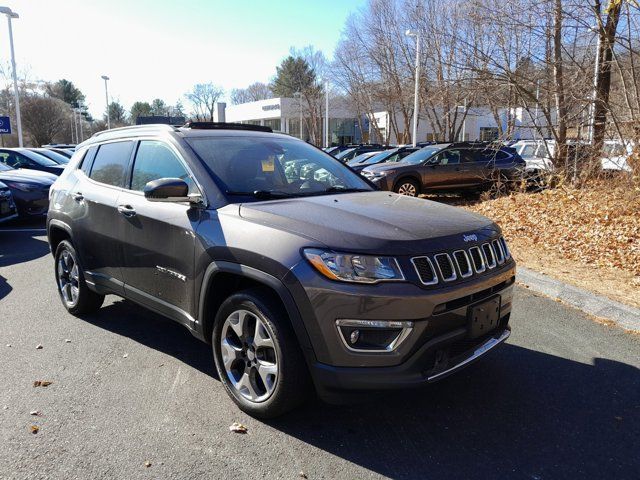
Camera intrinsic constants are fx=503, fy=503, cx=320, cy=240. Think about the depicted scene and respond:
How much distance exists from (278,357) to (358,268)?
0.71 metres

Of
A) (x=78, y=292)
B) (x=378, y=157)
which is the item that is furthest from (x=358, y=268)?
(x=378, y=157)

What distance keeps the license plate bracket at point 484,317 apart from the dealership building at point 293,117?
47.8m

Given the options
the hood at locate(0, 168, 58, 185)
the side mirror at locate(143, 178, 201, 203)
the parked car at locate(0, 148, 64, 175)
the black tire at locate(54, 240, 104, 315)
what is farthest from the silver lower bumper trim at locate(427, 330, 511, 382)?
the parked car at locate(0, 148, 64, 175)

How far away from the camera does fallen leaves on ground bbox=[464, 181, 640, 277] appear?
702 cm

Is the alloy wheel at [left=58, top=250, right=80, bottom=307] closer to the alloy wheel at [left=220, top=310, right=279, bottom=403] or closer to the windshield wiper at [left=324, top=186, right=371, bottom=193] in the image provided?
the alloy wheel at [left=220, top=310, right=279, bottom=403]

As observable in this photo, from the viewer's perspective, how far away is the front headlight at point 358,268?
104 inches

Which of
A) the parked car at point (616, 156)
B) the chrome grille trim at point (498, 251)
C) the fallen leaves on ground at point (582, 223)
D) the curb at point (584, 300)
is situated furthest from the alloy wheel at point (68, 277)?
the parked car at point (616, 156)

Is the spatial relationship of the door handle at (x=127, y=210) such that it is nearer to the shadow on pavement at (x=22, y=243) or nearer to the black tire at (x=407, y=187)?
the shadow on pavement at (x=22, y=243)

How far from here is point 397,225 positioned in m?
2.96

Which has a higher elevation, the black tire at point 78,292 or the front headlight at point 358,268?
the front headlight at point 358,268

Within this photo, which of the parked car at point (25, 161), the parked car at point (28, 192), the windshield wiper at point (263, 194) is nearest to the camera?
the windshield wiper at point (263, 194)

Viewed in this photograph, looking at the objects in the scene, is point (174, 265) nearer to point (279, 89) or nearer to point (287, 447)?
point (287, 447)

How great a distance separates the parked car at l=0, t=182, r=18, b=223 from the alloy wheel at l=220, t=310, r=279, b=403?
793 cm

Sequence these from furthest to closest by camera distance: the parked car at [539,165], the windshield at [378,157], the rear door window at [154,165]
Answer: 1. the windshield at [378,157]
2. the parked car at [539,165]
3. the rear door window at [154,165]
